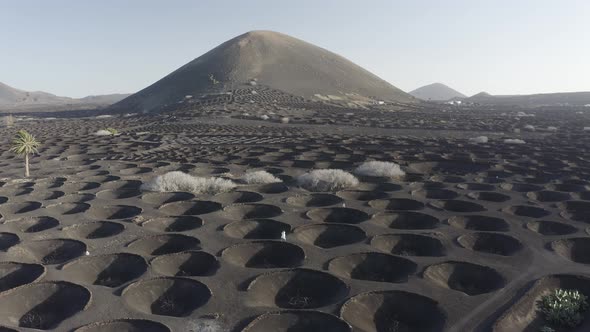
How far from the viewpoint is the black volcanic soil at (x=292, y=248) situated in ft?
43.7

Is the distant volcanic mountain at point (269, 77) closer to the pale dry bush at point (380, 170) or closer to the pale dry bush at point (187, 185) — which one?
the pale dry bush at point (380, 170)

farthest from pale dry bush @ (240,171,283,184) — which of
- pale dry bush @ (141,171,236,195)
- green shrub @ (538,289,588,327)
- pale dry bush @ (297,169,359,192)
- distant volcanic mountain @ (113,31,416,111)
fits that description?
distant volcanic mountain @ (113,31,416,111)

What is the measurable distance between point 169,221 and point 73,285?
8030 mm

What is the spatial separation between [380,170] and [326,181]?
5928 millimetres

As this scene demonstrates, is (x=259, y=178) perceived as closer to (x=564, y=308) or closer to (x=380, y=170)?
(x=380, y=170)

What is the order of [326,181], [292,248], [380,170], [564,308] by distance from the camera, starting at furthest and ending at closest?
1. [380,170]
2. [326,181]
3. [292,248]
4. [564,308]

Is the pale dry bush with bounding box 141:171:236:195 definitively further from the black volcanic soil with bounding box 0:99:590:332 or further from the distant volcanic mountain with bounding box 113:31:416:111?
the distant volcanic mountain with bounding box 113:31:416:111

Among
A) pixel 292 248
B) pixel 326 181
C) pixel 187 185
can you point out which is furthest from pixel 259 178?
pixel 292 248

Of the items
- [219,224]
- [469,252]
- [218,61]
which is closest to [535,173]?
[469,252]

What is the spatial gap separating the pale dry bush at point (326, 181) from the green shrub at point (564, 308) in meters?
17.1

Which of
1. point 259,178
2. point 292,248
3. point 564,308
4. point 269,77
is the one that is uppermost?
point 269,77

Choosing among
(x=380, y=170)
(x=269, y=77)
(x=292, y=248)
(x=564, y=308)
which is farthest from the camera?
(x=269, y=77)

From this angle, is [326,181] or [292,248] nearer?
[292,248]

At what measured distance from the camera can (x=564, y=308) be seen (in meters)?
12.4
